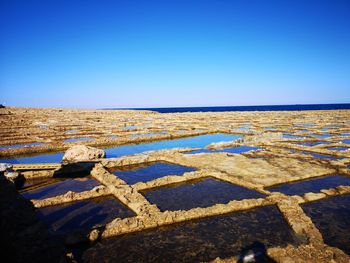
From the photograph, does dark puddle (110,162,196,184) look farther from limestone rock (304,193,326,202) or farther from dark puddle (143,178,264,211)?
limestone rock (304,193,326,202)

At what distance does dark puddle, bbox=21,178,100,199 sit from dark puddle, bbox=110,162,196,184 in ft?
3.28

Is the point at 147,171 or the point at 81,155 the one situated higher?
the point at 81,155

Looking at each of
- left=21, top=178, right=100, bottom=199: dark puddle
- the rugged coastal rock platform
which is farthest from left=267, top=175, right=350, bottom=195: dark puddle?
left=21, top=178, right=100, bottom=199: dark puddle

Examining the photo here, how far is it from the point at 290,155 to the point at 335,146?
12.2 ft

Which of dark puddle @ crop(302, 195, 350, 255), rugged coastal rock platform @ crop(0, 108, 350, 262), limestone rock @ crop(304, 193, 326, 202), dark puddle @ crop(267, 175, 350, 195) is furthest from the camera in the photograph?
dark puddle @ crop(267, 175, 350, 195)

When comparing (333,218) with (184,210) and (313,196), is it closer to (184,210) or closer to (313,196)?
(313,196)

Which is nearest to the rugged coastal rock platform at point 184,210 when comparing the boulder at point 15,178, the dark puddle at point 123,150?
the boulder at point 15,178

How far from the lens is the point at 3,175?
643cm

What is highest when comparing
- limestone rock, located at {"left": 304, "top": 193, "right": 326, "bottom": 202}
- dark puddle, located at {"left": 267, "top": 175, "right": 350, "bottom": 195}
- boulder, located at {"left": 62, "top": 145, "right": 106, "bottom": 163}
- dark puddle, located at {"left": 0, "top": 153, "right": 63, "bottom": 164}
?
boulder, located at {"left": 62, "top": 145, "right": 106, "bottom": 163}

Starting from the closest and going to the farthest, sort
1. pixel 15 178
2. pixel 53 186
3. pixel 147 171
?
pixel 15 178, pixel 53 186, pixel 147 171

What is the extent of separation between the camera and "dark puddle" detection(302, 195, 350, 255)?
13.3 ft

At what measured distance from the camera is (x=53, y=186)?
274 inches

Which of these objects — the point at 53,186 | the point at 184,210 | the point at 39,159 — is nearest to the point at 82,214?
the point at 184,210

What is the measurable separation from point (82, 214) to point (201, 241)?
245 cm
